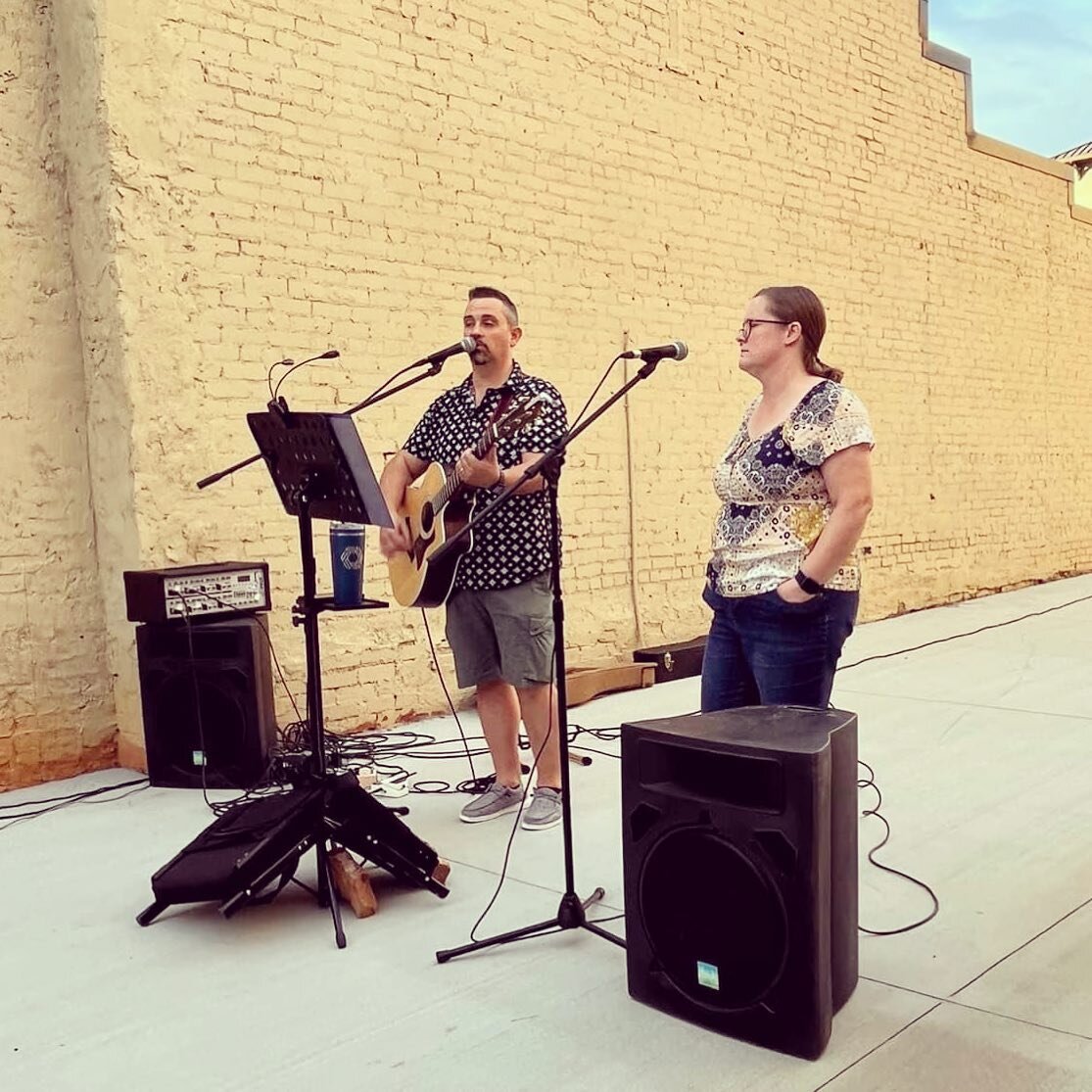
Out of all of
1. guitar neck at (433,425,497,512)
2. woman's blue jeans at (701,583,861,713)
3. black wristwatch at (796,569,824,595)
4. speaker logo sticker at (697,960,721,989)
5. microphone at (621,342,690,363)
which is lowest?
speaker logo sticker at (697,960,721,989)

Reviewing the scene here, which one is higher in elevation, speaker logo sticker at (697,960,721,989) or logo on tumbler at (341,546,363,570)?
logo on tumbler at (341,546,363,570)

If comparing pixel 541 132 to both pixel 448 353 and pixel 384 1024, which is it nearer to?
pixel 448 353

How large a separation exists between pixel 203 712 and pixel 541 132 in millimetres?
3538

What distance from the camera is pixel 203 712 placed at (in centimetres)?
450

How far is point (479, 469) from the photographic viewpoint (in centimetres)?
336

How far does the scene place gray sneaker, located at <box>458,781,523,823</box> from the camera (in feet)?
12.9

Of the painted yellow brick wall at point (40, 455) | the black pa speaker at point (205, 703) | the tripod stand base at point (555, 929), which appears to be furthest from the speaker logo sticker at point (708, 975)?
the painted yellow brick wall at point (40, 455)

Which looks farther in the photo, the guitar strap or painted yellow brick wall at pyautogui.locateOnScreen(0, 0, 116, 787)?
painted yellow brick wall at pyautogui.locateOnScreen(0, 0, 116, 787)

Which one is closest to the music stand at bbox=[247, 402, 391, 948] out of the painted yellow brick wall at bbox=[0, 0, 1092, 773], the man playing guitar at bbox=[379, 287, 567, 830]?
the man playing guitar at bbox=[379, 287, 567, 830]

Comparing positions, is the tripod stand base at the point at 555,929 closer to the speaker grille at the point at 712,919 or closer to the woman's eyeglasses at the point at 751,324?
the speaker grille at the point at 712,919

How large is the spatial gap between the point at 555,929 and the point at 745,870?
850 millimetres

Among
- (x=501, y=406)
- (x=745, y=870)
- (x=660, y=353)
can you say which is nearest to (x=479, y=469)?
(x=501, y=406)

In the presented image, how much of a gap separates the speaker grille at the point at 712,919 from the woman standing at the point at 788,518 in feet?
1.83

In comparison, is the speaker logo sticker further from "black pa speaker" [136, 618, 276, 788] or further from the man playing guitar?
"black pa speaker" [136, 618, 276, 788]
